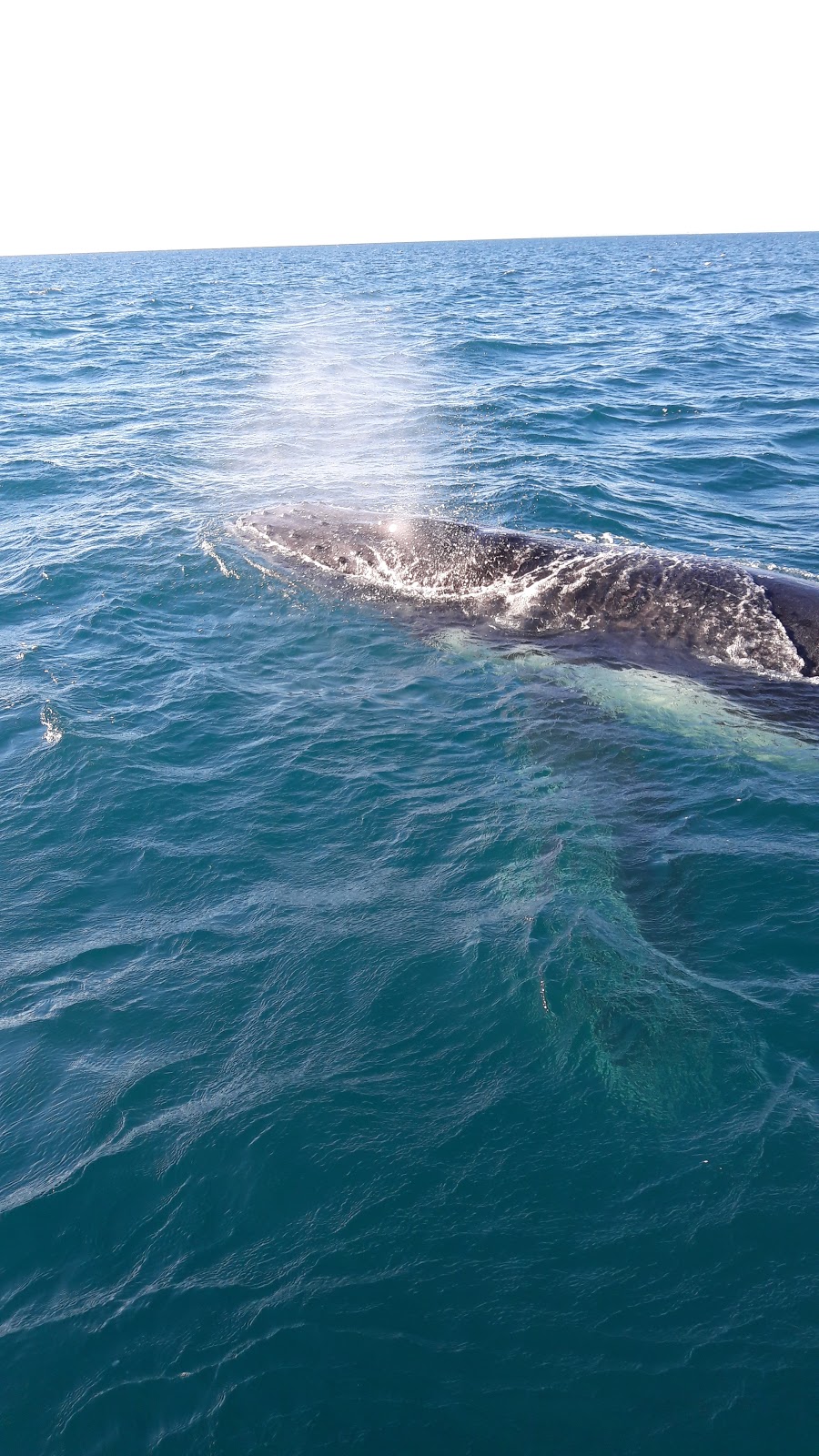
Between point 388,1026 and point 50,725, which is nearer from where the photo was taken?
point 388,1026

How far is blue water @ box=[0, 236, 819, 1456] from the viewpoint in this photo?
5.99 metres

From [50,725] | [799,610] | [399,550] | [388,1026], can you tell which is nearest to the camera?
[388,1026]

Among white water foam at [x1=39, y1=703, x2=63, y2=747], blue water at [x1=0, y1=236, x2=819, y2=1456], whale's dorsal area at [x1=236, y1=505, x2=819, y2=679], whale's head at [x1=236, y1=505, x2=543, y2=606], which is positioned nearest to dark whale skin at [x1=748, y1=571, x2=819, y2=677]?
whale's dorsal area at [x1=236, y1=505, x2=819, y2=679]

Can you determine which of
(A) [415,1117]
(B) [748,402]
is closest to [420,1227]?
(A) [415,1117]

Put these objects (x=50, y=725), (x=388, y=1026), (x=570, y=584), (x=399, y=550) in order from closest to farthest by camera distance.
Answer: (x=388, y=1026) → (x=50, y=725) → (x=570, y=584) → (x=399, y=550)

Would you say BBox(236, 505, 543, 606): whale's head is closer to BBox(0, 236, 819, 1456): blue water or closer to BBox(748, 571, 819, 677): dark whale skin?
BBox(0, 236, 819, 1456): blue water

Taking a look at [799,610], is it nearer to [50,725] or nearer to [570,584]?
[570,584]

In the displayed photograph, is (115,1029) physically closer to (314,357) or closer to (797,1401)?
(797,1401)

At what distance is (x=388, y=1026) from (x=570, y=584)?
405 inches

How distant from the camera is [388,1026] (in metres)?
8.62

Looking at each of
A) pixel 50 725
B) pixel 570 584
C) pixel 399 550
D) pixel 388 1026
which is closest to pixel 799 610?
pixel 570 584

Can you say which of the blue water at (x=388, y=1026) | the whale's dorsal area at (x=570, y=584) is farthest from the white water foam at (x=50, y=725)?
the whale's dorsal area at (x=570, y=584)

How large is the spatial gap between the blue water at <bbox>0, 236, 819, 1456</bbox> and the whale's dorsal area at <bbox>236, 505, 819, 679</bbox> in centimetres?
102

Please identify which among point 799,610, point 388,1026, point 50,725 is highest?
point 799,610
